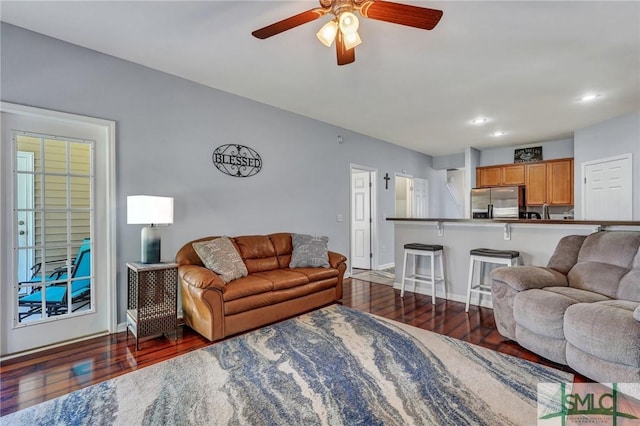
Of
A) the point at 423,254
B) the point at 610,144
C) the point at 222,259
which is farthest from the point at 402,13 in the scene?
the point at 610,144

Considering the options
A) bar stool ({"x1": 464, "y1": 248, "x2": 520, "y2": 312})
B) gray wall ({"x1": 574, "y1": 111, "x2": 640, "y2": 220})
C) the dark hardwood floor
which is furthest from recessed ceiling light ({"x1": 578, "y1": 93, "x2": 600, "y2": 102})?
the dark hardwood floor

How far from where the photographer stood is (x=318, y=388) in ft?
6.75

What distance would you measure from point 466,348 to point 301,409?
62.8 inches

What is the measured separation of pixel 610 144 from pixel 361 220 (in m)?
4.14

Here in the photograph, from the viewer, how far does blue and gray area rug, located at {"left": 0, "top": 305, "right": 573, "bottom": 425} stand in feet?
5.81

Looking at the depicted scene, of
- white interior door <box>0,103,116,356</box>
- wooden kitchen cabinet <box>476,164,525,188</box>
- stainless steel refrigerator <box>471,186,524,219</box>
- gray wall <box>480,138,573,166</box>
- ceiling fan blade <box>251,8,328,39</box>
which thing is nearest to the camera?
ceiling fan blade <box>251,8,328,39</box>

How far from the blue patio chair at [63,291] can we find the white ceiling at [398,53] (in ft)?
6.52

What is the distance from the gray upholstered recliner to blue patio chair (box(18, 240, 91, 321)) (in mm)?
3899

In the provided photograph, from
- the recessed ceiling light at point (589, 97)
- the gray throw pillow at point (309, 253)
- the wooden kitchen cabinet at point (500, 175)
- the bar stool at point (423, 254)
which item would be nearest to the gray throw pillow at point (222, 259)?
the gray throw pillow at point (309, 253)

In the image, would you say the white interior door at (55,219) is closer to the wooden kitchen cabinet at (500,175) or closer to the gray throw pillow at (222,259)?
the gray throw pillow at (222,259)

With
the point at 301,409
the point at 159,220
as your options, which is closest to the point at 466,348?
the point at 301,409

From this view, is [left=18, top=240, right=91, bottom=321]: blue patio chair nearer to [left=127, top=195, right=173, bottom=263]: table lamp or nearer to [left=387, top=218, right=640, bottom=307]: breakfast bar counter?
[left=127, top=195, right=173, bottom=263]: table lamp

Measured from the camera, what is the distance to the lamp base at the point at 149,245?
2.89m

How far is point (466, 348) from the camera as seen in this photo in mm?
2639
